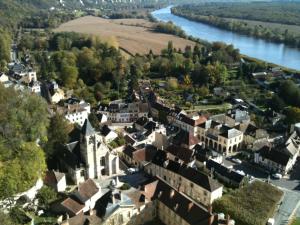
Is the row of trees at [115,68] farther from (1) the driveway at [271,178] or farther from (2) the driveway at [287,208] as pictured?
(2) the driveway at [287,208]

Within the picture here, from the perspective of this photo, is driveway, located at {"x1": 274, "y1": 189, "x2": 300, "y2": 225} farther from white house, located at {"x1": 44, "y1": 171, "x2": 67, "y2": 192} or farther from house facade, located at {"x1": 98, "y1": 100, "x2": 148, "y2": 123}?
house facade, located at {"x1": 98, "y1": 100, "x2": 148, "y2": 123}

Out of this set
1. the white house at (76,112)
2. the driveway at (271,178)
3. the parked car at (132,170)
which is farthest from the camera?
the white house at (76,112)

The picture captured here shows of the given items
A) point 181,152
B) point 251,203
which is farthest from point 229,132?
point 251,203

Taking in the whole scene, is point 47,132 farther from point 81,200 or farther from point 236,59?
point 236,59

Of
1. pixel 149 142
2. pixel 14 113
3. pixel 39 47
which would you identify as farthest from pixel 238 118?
pixel 39 47

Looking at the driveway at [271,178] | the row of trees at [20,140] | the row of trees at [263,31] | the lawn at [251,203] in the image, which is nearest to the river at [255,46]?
the row of trees at [263,31]

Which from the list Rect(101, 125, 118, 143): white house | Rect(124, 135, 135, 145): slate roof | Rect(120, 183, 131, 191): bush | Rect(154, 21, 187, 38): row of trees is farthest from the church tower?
Rect(154, 21, 187, 38): row of trees

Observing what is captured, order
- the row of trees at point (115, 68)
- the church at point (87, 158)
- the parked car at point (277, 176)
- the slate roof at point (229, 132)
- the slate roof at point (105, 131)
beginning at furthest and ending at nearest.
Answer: the row of trees at point (115, 68) → the slate roof at point (229, 132) → the slate roof at point (105, 131) → the parked car at point (277, 176) → the church at point (87, 158)
